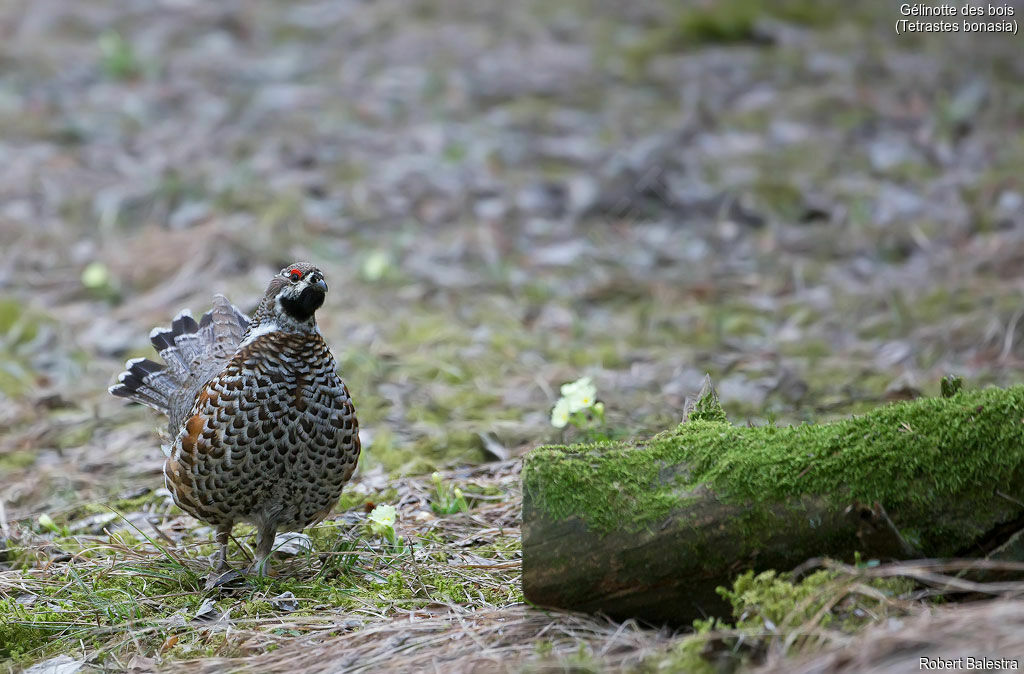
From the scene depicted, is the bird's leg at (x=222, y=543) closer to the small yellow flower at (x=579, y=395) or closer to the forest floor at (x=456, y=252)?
the forest floor at (x=456, y=252)

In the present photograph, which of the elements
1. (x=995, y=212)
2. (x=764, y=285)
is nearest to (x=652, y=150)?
(x=764, y=285)

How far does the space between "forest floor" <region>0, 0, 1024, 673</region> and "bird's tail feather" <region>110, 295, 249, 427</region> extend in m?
0.55

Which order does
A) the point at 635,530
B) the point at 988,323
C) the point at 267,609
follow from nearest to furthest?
the point at 635,530 < the point at 267,609 < the point at 988,323

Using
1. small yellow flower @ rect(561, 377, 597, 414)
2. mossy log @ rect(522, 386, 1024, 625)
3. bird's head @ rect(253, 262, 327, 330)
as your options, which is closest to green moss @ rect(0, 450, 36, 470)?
bird's head @ rect(253, 262, 327, 330)

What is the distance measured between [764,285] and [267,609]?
16.3 feet

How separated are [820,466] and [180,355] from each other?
3020mm

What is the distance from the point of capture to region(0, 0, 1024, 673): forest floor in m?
4.13

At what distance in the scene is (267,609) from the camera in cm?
401

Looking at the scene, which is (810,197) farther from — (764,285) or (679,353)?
(679,353)

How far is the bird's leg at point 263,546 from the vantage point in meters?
4.29

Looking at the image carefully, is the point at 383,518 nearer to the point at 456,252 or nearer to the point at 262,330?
the point at 262,330

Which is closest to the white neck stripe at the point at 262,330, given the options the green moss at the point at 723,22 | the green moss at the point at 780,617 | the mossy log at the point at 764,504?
the mossy log at the point at 764,504

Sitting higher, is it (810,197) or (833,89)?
(833,89)

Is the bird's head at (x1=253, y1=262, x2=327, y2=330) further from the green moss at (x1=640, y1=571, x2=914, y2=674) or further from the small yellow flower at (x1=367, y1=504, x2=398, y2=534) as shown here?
the green moss at (x1=640, y1=571, x2=914, y2=674)
